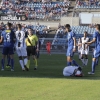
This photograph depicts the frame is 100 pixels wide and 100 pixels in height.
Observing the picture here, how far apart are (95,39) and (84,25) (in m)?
35.4

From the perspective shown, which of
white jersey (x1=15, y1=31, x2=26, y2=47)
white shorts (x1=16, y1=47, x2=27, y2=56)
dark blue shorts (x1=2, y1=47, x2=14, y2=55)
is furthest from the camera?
white shorts (x1=16, y1=47, x2=27, y2=56)

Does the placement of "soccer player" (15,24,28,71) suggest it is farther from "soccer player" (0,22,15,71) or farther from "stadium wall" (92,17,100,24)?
"stadium wall" (92,17,100,24)

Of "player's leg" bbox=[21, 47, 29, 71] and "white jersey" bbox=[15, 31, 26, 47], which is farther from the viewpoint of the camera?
"player's leg" bbox=[21, 47, 29, 71]

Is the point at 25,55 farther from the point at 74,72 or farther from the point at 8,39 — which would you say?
the point at 74,72

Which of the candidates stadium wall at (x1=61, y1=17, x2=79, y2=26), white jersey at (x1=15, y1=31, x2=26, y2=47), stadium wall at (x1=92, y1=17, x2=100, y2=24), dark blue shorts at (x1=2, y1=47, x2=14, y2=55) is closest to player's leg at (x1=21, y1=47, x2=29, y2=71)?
white jersey at (x1=15, y1=31, x2=26, y2=47)

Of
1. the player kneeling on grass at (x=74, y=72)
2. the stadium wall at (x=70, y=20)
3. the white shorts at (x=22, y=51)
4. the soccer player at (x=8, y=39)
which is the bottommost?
the stadium wall at (x=70, y=20)

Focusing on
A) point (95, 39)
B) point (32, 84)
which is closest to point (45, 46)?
point (95, 39)

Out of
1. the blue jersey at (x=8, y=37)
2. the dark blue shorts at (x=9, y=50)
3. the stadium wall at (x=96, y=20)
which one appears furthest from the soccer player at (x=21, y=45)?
the stadium wall at (x=96, y=20)

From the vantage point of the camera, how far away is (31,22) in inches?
2060

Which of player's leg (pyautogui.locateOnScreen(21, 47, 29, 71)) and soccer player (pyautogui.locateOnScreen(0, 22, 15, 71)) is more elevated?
soccer player (pyautogui.locateOnScreen(0, 22, 15, 71))

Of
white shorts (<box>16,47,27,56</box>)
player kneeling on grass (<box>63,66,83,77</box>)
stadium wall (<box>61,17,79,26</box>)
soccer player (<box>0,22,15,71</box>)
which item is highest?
soccer player (<box>0,22,15,71</box>)

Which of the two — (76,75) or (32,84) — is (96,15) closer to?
(76,75)

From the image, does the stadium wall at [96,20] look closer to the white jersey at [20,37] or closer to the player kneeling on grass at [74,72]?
the white jersey at [20,37]

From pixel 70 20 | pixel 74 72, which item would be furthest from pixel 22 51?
pixel 70 20
